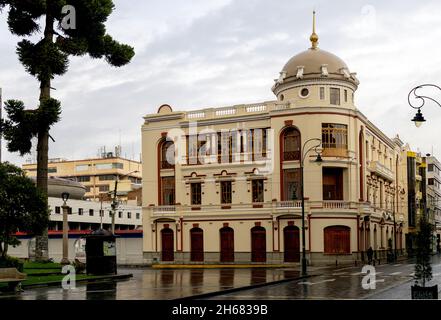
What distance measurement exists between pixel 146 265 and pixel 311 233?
52.6ft

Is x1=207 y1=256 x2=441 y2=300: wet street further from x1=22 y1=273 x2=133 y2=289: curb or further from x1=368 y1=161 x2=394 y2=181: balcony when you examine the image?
x1=368 y1=161 x2=394 y2=181: balcony

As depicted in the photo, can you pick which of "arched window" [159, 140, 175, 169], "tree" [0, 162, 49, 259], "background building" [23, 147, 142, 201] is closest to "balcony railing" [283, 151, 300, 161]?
"arched window" [159, 140, 175, 169]

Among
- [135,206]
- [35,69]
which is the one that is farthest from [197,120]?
[135,206]

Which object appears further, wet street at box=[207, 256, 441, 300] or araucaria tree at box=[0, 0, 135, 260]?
araucaria tree at box=[0, 0, 135, 260]

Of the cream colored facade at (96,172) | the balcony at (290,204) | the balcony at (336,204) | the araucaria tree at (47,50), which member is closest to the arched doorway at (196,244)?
the balcony at (290,204)

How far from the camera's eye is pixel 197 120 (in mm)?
60312

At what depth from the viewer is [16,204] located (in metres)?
28.2

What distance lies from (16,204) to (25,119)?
780 centimetres

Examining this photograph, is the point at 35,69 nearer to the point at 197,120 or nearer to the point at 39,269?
the point at 39,269

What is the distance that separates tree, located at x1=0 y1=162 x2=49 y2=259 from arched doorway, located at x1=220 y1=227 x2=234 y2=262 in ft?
100

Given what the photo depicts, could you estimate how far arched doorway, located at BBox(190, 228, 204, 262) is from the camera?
5972 centimetres

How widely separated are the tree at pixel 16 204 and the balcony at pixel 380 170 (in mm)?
40249

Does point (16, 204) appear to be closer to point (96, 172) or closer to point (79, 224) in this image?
point (79, 224)
